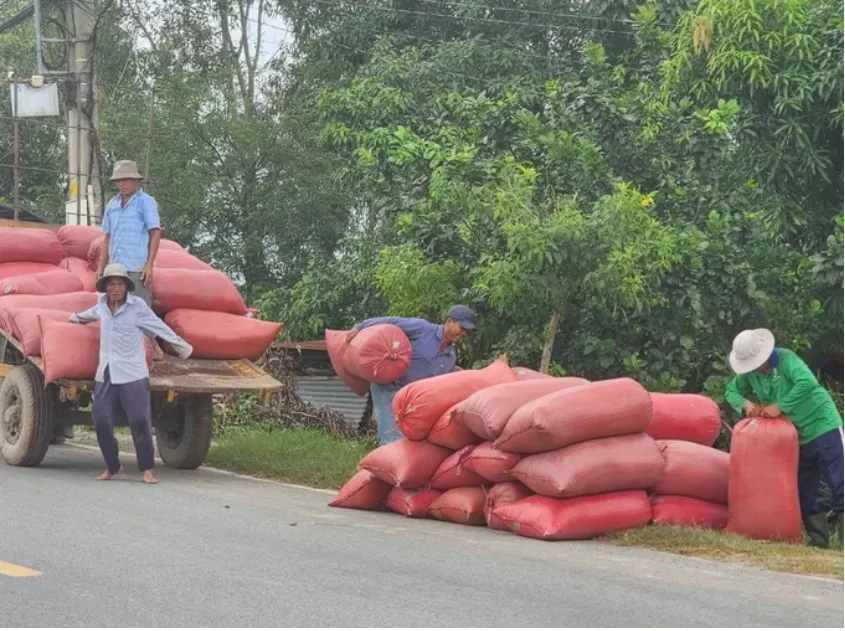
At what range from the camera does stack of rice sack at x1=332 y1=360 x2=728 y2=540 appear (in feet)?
27.2

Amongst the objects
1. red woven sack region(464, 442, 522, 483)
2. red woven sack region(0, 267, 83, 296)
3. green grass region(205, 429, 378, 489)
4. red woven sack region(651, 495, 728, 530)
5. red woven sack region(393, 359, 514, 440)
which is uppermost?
red woven sack region(0, 267, 83, 296)

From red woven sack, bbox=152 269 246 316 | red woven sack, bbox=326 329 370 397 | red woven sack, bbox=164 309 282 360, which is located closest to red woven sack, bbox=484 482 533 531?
red woven sack, bbox=326 329 370 397

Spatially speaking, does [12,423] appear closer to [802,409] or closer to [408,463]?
[408,463]

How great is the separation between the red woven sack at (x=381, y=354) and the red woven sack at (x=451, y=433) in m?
1.49

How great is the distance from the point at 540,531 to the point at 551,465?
0.39 m

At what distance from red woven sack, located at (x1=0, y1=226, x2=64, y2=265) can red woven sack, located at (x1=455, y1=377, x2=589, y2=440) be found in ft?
17.0

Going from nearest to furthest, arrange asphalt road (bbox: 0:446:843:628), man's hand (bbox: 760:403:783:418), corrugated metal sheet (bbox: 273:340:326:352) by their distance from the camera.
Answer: asphalt road (bbox: 0:446:843:628)
man's hand (bbox: 760:403:783:418)
corrugated metal sheet (bbox: 273:340:326:352)

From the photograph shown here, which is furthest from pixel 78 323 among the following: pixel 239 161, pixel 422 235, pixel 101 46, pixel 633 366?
pixel 101 46

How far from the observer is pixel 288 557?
23.8 feet

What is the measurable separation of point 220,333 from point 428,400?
282 cm

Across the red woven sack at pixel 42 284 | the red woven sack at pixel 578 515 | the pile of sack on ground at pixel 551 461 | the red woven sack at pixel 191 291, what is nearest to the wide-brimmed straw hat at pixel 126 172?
the red woven sack at pixel 191 291

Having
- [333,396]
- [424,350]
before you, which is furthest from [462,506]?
[333,396]

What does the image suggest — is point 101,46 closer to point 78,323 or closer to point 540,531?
point 78,323

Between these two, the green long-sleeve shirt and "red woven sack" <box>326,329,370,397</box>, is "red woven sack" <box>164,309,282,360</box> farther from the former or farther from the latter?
the green long-sleeve shirt
